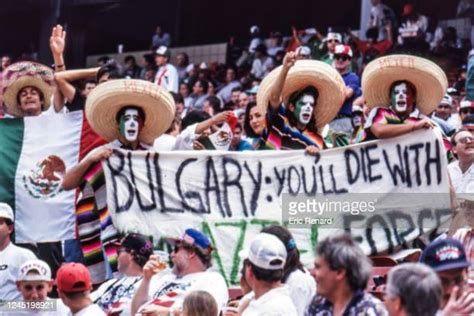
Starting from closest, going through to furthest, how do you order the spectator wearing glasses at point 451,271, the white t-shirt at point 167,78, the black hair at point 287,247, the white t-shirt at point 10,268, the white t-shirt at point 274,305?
the spectator wearing glasses at point 451,271 < the white t-shirt at point 274,305 < the black hair at point 287,247 < the white t-shirt at point 10,268 < the white t-shirt at point 167,78

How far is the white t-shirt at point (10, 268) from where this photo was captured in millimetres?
10430

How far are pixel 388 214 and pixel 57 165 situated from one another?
9.91ft

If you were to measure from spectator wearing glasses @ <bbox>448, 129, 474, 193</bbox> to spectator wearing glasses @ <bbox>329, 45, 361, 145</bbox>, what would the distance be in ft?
3.88

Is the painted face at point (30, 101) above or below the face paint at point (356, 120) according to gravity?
above

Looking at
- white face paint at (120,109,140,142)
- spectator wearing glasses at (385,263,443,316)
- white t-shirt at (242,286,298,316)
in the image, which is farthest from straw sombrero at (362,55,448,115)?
spectator wearing glasses at (385,263,443,316)

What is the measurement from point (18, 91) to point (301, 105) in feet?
9.09

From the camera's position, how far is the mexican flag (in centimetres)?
1192

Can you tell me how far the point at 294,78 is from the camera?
1127 cm

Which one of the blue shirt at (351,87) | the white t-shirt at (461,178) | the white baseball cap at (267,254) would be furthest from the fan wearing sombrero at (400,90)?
the white baseball cap at (267,254)

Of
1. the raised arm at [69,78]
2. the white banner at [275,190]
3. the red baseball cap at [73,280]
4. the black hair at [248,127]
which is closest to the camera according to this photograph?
the red baseball cap at [73,280]

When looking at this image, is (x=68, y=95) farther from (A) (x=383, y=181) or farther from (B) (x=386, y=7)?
(B) (x=386, y=7)

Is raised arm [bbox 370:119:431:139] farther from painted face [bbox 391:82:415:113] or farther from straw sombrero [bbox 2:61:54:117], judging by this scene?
straw sombrero [bbox 2:61:54:117]

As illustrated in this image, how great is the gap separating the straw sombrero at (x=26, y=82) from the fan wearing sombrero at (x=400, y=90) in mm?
2971

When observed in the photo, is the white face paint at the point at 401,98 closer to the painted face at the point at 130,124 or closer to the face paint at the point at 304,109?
the face paint at the point at 304,109
